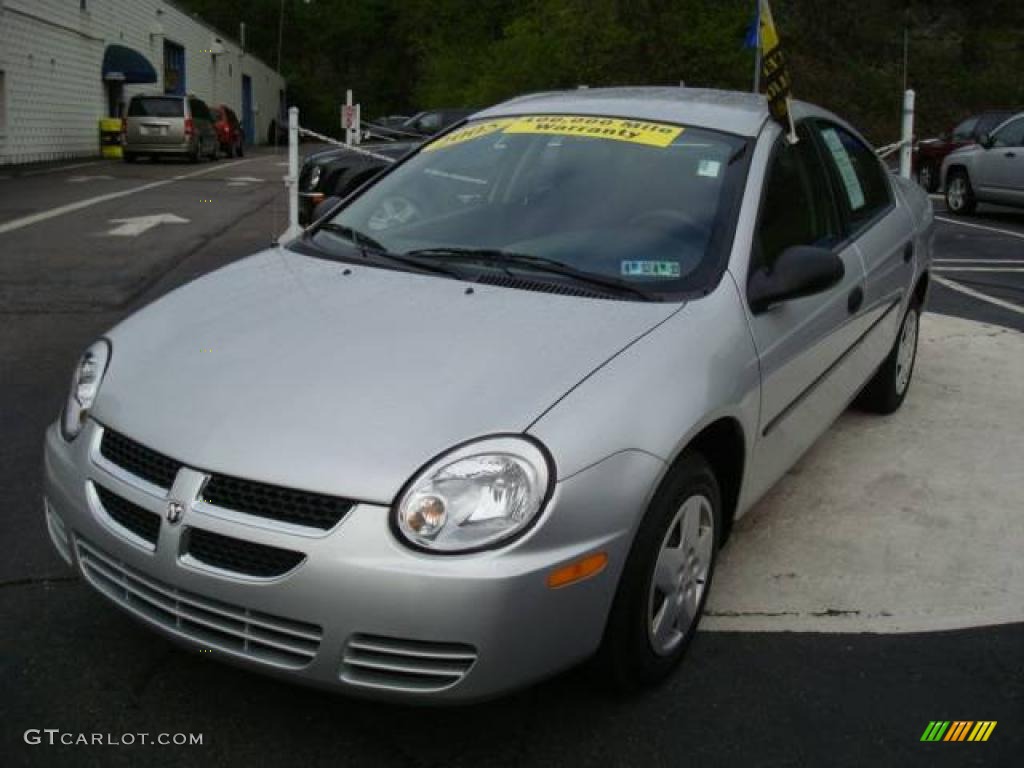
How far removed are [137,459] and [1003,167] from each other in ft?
48.6

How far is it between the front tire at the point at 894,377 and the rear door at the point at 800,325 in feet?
2.67

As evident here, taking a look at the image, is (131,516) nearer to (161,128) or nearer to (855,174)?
(855,174)

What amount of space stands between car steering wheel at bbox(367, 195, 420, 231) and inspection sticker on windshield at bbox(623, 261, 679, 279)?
888 mm

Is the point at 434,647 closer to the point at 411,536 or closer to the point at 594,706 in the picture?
the point at 411,536

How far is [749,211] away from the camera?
11.5ft

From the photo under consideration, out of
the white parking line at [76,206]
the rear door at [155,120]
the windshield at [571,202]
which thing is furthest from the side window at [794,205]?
the rear door at [155,120]

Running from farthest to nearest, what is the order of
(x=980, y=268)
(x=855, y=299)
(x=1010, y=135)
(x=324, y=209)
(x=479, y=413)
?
1. (x=1010, y=135)
2. (x=980, y=268)
3. (x=324, y=209)
4. (x=855, y=299)
5. (x=479, y=413)

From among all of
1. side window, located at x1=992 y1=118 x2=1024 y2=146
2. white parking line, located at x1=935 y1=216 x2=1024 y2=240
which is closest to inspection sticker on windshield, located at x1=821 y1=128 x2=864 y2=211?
white parking line, located at x1=935 y1=216 x2=1024 y2=240

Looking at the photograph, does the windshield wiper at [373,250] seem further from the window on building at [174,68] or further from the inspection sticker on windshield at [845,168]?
the window on building at [174,68]

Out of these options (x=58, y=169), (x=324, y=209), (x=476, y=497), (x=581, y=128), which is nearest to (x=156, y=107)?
(x=58, y=169)

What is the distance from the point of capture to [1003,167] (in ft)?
49.3

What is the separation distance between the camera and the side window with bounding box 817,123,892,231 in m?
4.47

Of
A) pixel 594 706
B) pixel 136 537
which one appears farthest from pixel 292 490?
pixel 594 706
